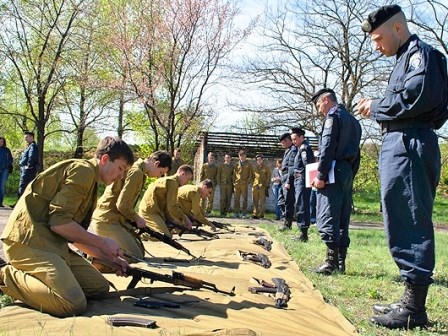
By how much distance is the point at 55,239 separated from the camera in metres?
4.23

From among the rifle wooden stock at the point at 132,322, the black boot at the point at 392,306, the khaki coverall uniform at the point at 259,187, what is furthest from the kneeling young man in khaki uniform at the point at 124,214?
the khaki coverall uniform at the point at 259,187

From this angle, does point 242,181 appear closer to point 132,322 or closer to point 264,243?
point 264,243

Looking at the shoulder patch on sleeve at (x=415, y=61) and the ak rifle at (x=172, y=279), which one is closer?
the shoulder patch on sleeve at (x=415, y=61)

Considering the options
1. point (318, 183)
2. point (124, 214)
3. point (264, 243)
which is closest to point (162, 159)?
point (124, 214)

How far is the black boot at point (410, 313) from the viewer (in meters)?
4.05

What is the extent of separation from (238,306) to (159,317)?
2.52 feet

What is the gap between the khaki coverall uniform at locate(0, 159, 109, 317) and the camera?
3.91m

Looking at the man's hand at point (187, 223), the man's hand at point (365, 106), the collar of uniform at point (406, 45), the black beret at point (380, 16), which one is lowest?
the man's hand at point (187, 223)

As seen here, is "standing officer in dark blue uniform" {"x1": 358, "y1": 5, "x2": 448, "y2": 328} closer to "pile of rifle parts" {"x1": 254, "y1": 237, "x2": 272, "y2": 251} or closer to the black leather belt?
the black leather belt

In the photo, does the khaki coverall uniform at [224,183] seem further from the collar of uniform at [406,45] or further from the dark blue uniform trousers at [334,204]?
the collar of uniform at [406,45]

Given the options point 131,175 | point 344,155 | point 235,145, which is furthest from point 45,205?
point 235,145

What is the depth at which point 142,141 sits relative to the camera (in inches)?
1132

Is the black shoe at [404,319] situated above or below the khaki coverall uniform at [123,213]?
below

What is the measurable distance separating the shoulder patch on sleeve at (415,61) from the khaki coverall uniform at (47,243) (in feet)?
8.75
